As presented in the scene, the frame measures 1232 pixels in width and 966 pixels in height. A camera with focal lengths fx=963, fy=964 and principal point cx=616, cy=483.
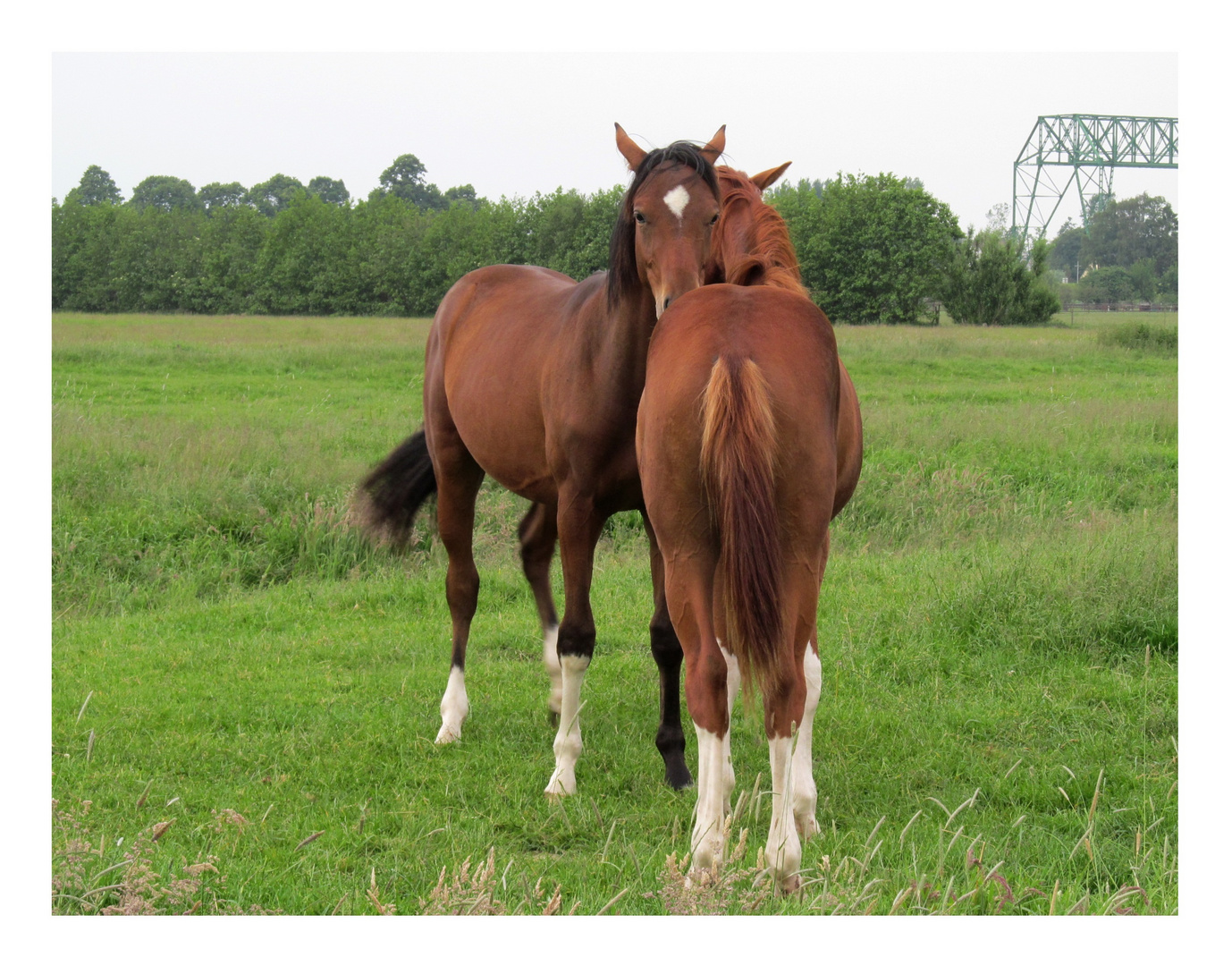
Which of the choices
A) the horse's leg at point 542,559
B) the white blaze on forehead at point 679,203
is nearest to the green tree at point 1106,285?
the horse's leg at point 542,559

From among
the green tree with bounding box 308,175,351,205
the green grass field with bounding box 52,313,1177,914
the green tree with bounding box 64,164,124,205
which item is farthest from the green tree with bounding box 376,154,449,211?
the green grass field with bounding box 52,313,1177,914

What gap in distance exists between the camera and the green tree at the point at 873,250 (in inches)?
1256

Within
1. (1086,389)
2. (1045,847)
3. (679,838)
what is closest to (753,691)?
(679,838)

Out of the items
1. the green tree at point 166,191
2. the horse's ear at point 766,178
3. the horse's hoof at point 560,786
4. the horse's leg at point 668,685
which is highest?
the green tree at point 166,191

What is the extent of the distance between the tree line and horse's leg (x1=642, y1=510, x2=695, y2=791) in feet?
60.9

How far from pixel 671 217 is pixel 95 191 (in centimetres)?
3884

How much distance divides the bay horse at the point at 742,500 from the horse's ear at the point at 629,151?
3.19 feet

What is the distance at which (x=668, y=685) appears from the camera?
408cm

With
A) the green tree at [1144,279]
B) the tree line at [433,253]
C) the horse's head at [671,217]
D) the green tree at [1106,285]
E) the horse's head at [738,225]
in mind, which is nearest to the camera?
the horse's head at [671,217]

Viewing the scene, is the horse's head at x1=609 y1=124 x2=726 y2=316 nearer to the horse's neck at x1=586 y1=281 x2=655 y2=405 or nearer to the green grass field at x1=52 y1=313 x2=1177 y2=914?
the horse's neck at x1=586 y1=281 x2=655 y2=405

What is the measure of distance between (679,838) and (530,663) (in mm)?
2492

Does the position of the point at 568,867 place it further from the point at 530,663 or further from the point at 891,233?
the point at 891,233

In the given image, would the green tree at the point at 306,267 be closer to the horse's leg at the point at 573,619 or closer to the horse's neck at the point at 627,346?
the horse's leg at the point at 573,619

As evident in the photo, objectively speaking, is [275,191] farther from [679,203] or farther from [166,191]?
[679,203]
